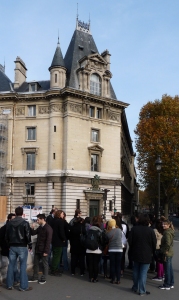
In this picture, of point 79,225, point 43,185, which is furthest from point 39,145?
point 79,225

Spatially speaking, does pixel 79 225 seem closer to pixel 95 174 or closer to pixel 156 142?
pixel 95 174

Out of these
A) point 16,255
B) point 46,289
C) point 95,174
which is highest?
point 95,174

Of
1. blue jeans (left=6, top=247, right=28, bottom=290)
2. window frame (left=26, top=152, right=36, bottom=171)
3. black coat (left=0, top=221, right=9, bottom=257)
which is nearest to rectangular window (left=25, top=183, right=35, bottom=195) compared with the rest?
window frame (left=26, top=152, right=36, bottom=171)

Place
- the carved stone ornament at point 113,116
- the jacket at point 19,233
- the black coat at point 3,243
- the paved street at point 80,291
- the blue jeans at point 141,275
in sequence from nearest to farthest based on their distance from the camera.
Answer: the paved street at point 80,291, the jacket at point 19,233, the blue jeans at point 141,275, the black coat at point 3,243, the carved stone ornament at point 113,116

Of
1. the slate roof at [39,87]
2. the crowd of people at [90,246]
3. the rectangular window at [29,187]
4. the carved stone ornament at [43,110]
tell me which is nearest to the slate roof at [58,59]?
the slate roof at [39,87]

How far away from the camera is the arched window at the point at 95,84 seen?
137 ft

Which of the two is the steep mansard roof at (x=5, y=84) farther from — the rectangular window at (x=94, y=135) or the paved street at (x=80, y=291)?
the paved street at (x=80, y=291)

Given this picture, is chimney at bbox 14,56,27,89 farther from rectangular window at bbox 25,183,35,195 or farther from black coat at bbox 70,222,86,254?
black coat at bbox 70,222,86,254

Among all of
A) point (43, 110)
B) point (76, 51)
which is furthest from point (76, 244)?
point (76, 51)

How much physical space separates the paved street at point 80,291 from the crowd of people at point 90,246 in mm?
227

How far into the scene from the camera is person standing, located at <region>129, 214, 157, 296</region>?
8477 mm

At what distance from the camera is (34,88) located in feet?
138

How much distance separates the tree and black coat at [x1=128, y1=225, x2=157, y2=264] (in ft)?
108

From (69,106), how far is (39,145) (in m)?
5.67
